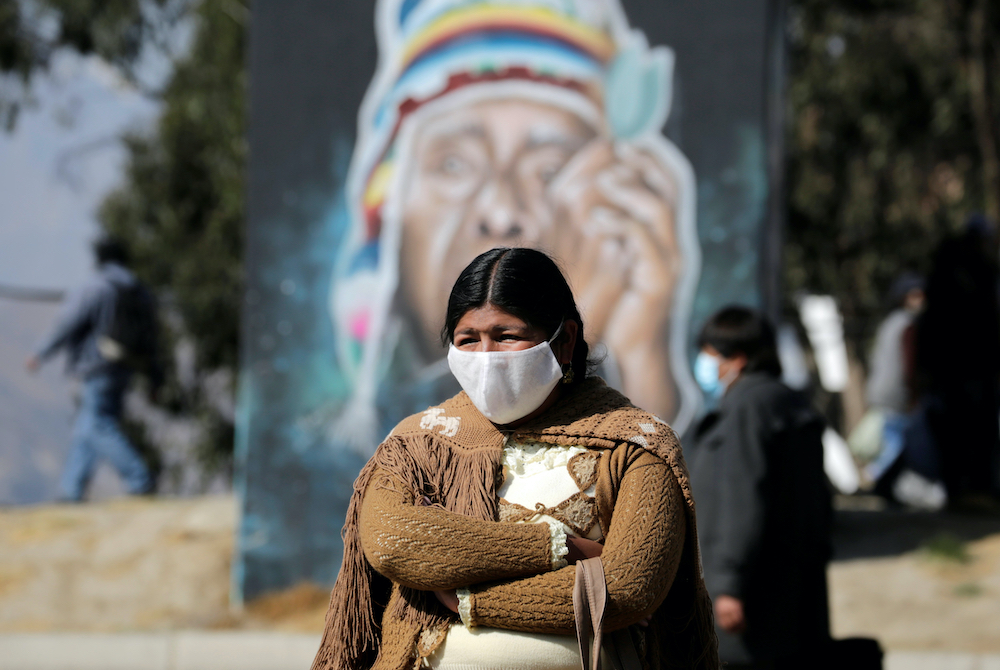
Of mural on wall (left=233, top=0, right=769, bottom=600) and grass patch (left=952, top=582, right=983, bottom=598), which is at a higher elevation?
mural on wall (left=233, top=0, right=769, bottom=600)

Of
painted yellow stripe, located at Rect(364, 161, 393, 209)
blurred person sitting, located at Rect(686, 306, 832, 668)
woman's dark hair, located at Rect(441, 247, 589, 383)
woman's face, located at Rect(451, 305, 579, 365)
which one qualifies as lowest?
blurred person sitting, located at Rect(686, 306, 832, 668)

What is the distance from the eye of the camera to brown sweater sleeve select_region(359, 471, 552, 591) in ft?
6.44

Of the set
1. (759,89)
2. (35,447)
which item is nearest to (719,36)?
(759,89)

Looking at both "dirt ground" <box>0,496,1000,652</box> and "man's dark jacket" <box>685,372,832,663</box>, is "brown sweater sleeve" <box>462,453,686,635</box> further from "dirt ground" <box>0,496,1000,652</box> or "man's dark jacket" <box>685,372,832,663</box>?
"dirt ground" <box>0,496,1000,652</box>

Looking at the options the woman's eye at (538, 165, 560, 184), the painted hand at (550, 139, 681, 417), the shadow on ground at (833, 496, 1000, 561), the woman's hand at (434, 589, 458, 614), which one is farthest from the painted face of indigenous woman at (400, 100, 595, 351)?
the woman's hand at (434, 589, 458, 614)

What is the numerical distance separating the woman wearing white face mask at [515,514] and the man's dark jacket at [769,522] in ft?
4.33

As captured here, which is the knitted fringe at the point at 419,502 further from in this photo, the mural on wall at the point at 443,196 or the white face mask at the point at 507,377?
the mural on wall at the point at 443,196

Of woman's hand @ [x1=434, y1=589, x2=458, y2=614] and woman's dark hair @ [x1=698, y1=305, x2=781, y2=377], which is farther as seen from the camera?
woman's dark hair @ [x1=698, y1=305, x2=781, y2=377]

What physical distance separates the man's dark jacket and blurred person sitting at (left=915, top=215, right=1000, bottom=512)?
4.04 meters

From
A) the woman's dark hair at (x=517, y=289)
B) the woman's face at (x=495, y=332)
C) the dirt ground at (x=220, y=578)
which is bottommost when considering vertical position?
the dirt ground at (x=220, y=578)

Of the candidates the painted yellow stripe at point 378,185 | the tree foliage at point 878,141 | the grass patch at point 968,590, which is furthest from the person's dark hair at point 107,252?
the tree foliage at point 878,141

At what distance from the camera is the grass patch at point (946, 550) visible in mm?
6344

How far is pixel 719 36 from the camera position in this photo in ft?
20.2

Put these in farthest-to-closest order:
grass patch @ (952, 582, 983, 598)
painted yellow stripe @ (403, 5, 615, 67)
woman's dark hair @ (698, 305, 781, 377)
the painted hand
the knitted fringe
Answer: painted yellow stripe @ (403, 5, 615, 67)
the painted hand
grass patch @ (952, 582, 983, 598)
woman's dark hair @ (698, 305, 781, 377)
the knitted fringe
